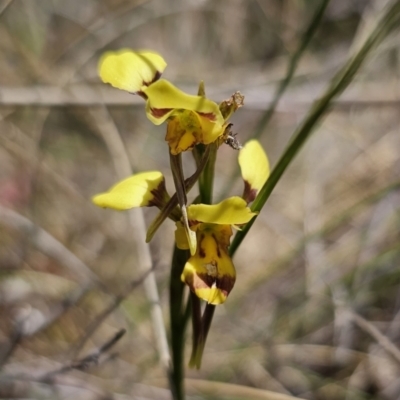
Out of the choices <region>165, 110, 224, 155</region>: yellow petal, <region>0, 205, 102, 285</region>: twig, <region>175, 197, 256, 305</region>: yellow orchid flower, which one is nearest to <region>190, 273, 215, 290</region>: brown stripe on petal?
<region>175, 197, 256, 305</region>: yellow orchid flower

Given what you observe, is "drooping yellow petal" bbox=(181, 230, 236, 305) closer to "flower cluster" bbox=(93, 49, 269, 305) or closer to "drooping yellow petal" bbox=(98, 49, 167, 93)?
"flower cluster" bbox=(93, 49, 269, 305)

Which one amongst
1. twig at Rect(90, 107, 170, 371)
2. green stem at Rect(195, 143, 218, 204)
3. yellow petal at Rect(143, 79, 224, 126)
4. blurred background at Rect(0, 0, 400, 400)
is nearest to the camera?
yellow petal at Rect(143, 79, 224, 126)

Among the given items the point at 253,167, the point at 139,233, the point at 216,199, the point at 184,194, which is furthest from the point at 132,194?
the point at 139,233

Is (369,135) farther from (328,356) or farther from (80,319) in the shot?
(80,319)

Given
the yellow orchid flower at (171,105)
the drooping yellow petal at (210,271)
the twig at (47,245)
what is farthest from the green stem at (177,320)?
the twig at (47,245)

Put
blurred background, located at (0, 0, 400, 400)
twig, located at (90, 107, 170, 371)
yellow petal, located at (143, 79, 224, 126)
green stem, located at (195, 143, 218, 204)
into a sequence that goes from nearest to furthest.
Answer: yellow petal, located at (143, 79, 224, 126) < green stem, located at (195, 143, 218, 204) < twig, located at (90, 107, 170, 371) < blurred background, located at (0, 0, 400, 400)

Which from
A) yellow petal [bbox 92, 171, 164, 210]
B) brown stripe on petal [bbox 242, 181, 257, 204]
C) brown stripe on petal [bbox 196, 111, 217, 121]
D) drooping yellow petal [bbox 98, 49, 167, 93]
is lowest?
yellow petal [bbox 92, 171, 164, 210]

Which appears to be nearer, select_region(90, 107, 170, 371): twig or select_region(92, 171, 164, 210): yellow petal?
select_region(92, 171, 164, 210): yellow petal

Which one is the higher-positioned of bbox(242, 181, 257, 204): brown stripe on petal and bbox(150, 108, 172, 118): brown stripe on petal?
bbox(242, 181, 257, 204): brown stripe on petal

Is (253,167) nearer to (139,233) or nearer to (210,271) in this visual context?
(210,271)
